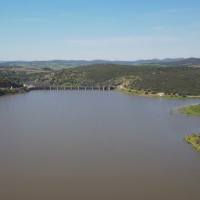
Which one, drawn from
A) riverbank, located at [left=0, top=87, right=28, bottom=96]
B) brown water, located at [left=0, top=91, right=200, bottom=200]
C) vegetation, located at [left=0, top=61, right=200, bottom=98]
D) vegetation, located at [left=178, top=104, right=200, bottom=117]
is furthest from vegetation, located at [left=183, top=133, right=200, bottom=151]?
riverbank, located at [left=0, top=87, right=28, bottom=96]

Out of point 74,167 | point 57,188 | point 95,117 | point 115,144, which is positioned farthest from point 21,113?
point 57,188

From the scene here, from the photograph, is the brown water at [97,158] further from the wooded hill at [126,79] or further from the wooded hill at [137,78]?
the wooded hill at [126,79]

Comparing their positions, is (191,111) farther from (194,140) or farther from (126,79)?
(126,79)

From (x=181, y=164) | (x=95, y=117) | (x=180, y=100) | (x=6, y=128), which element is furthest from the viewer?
(x=180, y=100)

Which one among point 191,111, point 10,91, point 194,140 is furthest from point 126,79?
point 194,140

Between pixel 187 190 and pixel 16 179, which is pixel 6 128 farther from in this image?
pixel 187 190

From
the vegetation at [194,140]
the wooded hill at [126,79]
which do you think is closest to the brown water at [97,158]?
the vegetation at [194,140]

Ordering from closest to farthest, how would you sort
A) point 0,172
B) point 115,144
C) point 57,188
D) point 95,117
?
point 57,188 < point 0,172 < point 115,144 < point 95,117
